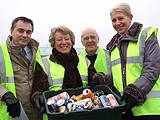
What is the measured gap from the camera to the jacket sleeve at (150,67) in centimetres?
257

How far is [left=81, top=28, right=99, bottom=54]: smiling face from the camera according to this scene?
381 centimetres

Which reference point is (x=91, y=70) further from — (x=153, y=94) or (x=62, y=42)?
(x=153, y=94)

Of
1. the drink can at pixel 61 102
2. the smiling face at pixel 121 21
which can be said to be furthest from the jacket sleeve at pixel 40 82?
the smiling face at pixel 121 21

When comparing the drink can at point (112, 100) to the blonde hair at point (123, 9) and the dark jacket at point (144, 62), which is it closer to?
the dark jacket at point (144, 62)

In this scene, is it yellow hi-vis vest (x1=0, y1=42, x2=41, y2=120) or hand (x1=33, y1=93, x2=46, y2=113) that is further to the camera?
yellow hi-vis vest (x1=0, y1=42, x2=41, y2=120)

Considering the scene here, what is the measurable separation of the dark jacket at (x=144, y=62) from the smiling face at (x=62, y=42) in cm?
56

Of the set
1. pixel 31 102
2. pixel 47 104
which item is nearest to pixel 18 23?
pixel 31 102

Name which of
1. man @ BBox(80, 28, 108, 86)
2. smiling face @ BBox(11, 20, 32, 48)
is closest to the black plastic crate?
man @ BBox(80, 28, 108, 86)

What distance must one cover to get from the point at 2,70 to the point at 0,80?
11cm

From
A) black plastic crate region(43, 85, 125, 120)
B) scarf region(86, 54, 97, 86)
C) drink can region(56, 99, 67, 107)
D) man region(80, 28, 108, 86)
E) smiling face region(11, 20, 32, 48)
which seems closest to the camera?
black plastic crate region(43, 85, 125, 120)

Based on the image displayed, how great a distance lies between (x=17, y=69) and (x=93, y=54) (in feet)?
3.47

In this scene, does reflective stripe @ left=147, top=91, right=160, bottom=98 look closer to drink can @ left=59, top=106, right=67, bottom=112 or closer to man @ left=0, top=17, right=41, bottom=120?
drink can @ left=59, top=106, right=67, bottom=112

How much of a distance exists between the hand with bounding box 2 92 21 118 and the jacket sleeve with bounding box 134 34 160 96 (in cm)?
116

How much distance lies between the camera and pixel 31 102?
3.07 metres
